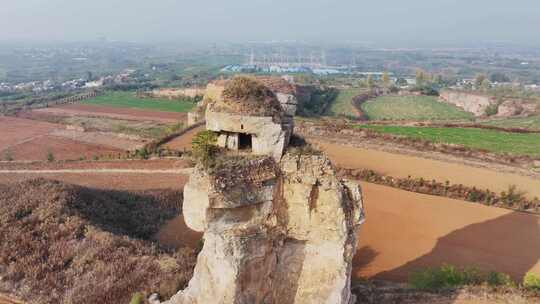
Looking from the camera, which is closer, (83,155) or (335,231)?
(335,231)

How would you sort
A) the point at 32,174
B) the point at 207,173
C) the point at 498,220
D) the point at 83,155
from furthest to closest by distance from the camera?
the point at 83,155 < the point at 32,174 < the point at 498,220 < the point at 207,173

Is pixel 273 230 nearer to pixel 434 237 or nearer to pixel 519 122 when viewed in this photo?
pixel 434 237

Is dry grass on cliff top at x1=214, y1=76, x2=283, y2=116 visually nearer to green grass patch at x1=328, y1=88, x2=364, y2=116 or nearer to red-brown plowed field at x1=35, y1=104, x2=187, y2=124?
red-brown plowed field at x1=35, y1=104, x2=187, y2=124

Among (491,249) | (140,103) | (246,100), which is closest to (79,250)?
(246,100)

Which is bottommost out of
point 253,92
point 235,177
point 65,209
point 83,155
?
point 83,155

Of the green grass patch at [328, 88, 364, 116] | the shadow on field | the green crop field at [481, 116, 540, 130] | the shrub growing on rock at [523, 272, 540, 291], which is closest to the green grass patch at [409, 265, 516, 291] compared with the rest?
the shrub growing on rock at [523, 272, 540, 291]

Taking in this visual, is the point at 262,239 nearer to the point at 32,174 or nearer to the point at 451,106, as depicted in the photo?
the point at 32,174

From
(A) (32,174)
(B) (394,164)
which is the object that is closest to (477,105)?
(B) (394,164)
